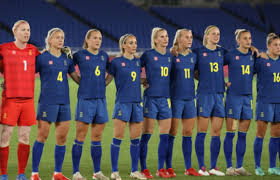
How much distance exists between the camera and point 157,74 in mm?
7398

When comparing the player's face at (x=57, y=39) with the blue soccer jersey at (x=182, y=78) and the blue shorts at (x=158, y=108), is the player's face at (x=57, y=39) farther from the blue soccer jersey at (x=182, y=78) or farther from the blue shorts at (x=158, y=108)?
the blue soccer jersey at (x=182, y=78)

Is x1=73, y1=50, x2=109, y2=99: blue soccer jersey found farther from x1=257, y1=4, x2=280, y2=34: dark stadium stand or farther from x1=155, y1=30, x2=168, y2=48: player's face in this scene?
x1=257, y1=4, x2=280, y2=34: dark stadium stand

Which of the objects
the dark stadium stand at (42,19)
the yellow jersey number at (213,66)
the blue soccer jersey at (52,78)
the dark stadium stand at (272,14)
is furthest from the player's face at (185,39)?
the dark stadium stand at (272,14)

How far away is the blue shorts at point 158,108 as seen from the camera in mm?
7363

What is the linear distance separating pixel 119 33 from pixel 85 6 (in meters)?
3.11

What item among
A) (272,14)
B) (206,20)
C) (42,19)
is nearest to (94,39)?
(42,19)

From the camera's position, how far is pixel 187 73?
7.54 m

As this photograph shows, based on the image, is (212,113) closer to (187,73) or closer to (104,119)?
(187,73)

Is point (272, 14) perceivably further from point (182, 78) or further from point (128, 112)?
point (128, 112)

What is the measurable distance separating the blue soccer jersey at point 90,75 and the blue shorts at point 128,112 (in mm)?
302

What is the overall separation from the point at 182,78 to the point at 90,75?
131 cm

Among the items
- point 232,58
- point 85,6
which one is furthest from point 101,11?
point 232,58

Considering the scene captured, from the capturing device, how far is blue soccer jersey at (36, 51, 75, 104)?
6.84 m

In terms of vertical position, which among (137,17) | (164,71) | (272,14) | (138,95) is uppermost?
(272,14)
